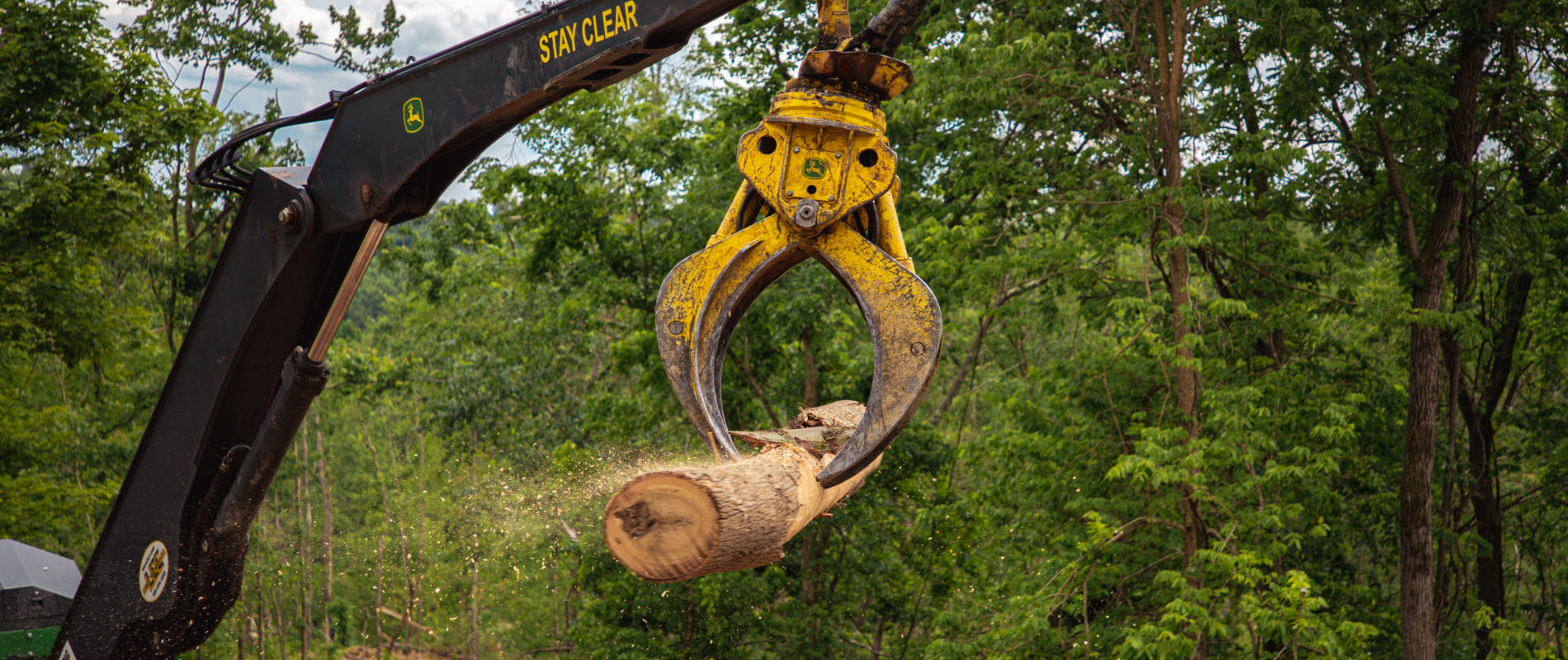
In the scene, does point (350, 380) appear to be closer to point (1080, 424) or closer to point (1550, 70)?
point (1080, 424)

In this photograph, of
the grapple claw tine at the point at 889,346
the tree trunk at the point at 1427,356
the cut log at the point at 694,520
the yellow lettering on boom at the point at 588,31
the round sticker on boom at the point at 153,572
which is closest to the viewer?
the cut log at the point at 694,520

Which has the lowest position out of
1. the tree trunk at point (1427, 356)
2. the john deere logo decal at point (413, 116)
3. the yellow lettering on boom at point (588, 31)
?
the tree trunk at point (1427, 356)

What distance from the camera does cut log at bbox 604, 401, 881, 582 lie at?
9.68 ft

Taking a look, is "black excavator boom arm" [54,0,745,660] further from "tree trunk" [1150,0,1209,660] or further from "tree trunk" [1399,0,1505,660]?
"tree trunk" [1399,0,1505,660]

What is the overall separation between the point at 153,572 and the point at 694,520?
3.37m

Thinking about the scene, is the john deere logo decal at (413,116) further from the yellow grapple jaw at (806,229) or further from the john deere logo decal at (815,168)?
the john deere logo decal at (815,168)

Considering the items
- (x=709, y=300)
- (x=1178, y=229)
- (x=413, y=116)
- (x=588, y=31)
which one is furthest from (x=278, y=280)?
(x=1178, y=229)

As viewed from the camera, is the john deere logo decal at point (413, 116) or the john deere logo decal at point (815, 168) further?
the john deere logo decal at point (413, 116)

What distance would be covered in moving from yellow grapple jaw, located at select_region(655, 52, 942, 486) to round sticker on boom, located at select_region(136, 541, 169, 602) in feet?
9.55

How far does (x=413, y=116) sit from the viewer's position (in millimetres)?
4254

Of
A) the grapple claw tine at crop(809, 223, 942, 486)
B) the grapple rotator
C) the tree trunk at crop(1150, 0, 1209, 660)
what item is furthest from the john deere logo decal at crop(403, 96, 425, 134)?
the tree trunk at crop(1150, 0, 1209, 660)

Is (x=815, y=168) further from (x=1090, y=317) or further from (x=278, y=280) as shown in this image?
(x=1090, y=317)

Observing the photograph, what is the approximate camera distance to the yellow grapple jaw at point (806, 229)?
11.3 feet

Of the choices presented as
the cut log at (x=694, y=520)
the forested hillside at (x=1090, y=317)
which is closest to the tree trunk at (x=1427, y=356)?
the forested hillside at (x=1090, y=317)
